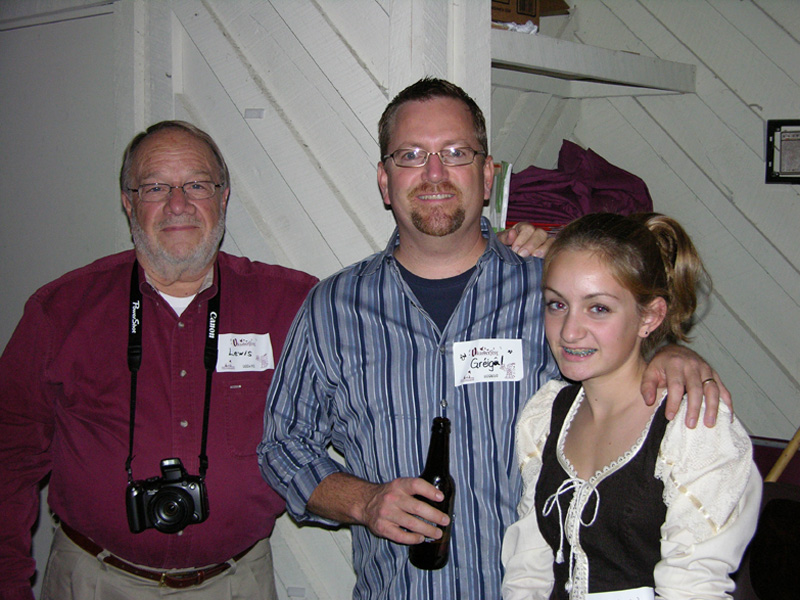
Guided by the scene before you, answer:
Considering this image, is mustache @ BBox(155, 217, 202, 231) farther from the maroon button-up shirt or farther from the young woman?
the young woman

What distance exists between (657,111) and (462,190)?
1.88m

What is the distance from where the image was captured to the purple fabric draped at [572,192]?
258 cm

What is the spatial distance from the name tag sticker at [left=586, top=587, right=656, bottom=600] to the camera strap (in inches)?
42.5

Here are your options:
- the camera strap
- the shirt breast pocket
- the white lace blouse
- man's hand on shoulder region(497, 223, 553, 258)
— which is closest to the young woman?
the white lace blouse

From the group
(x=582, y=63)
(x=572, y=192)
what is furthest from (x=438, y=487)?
(x=582, y=63)

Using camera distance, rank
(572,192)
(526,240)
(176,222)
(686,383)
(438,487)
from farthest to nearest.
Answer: (572,192) → (176,222) → (526,240) → (438,487) → (686,383)

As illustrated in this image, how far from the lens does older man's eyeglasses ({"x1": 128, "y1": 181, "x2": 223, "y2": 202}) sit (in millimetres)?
2010

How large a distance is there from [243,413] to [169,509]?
32 centimetres

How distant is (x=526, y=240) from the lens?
1.86 metres

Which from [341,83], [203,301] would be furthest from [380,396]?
[341,83]

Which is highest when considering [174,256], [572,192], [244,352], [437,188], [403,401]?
[572,192]

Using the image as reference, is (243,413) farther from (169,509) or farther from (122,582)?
(122,582)

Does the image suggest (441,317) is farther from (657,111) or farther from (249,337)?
(657,111)

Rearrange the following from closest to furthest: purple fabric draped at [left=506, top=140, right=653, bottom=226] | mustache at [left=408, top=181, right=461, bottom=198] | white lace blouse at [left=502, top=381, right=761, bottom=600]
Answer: white lace blouse at [left=502, top=381, right=761, bottom=600], mustache at [left=408, top=181, right=461, bottom=198], purple fabric draped at [left=506, top=140, right=653, bottom=226]
